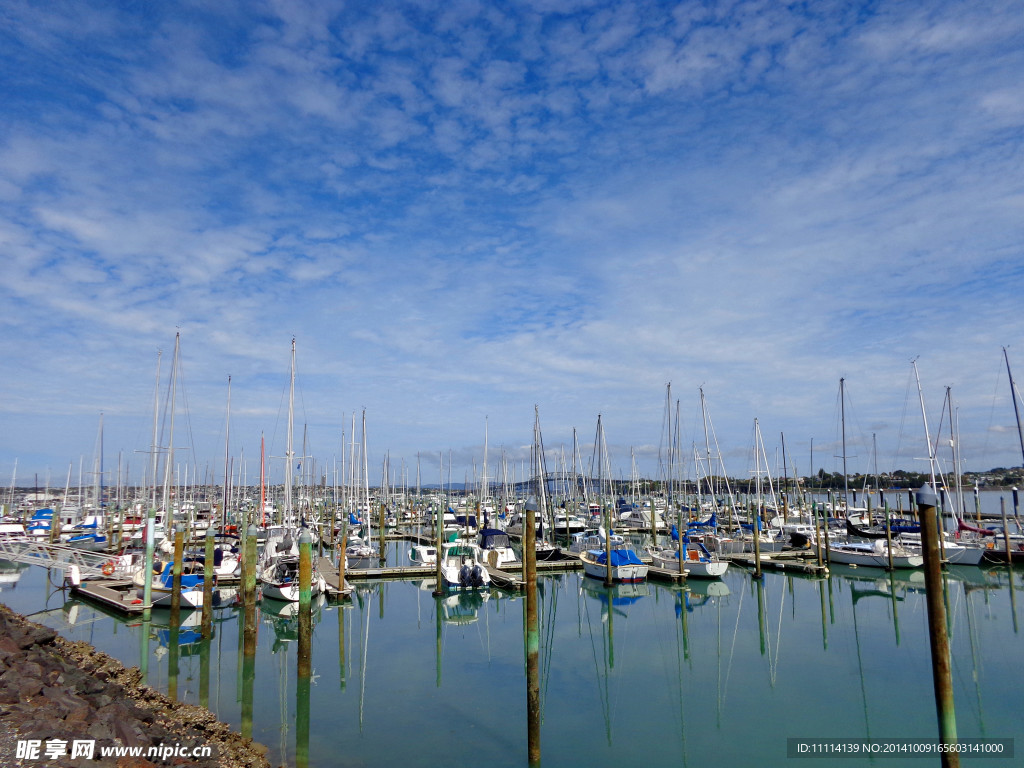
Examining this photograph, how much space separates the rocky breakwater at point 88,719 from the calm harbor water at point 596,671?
203 cm

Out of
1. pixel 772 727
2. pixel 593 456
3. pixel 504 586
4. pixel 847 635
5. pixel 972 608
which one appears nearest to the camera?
pixel 772 727

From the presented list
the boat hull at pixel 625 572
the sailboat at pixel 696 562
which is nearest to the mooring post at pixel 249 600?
the boat hull at pixel 625 572

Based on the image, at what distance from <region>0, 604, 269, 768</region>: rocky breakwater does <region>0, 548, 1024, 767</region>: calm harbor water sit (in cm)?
203

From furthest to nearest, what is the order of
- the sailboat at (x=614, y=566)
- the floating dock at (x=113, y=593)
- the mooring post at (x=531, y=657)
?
the sailboat at (x=614, y=566) < the floating dock at (x=113, y=593) < the mooring post at (x=531, y=657)

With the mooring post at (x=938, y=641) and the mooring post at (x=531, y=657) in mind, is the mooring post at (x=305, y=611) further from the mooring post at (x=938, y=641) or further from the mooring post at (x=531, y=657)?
the mooring post at (x=938, y=641)

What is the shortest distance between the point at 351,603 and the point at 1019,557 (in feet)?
151

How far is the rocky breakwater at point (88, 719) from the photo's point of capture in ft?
37.9

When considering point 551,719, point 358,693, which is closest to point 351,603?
point 358,693

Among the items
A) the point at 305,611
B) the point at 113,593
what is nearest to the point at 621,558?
the point at 305,611

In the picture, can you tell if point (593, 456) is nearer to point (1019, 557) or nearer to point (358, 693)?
point (1019, 557)

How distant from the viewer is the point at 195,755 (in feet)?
43.4

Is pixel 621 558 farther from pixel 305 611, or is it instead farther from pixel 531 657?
pixel 531 657

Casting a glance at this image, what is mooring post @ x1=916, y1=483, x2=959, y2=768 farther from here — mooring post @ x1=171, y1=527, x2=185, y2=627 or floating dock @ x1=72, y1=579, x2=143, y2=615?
floating dock @ x1=72, y1=579, x2=143, y2=615

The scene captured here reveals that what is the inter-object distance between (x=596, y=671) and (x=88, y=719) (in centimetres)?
1714
